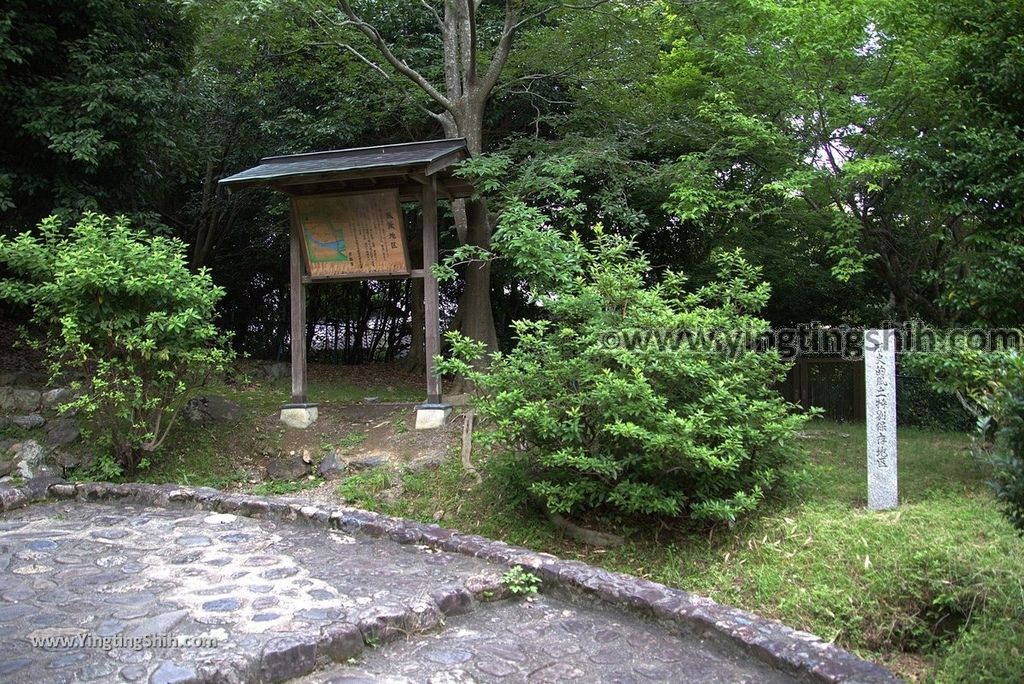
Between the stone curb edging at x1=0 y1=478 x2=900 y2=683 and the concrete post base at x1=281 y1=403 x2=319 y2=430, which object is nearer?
the stone curb edging at x1=0 y1=478 x2=900 y2=683

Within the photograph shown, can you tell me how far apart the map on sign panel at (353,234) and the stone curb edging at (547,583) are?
3.34 m

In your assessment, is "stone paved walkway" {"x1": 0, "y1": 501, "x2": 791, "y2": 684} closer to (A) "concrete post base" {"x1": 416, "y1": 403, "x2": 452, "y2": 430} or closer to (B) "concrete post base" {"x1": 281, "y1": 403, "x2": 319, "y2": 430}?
(A) "concrete post base" {"x1": 416, "y1": 403, "x2": 452, "y2": 430}

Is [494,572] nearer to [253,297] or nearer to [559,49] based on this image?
[559,49]

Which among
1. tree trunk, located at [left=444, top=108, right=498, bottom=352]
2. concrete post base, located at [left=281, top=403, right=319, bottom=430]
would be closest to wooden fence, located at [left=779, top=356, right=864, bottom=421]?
tree trunk, located at [left=444, top=108, right=498, bottom=352]

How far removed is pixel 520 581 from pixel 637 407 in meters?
1.43

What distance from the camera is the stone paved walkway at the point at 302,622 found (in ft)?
11.7

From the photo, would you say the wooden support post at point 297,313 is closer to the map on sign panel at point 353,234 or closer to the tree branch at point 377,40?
the map on sign panel at point 353,234

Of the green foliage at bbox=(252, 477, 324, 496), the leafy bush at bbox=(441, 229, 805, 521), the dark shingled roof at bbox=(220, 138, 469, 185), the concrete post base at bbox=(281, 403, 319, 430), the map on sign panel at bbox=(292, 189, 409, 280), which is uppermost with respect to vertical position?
the dark shingled roof at bbox=(220, 138, 469, 185)

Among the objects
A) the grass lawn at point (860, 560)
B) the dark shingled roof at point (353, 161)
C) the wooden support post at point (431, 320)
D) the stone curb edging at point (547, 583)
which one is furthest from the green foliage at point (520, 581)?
the dark shingled roof at point (353, 161)

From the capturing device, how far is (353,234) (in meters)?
9.27

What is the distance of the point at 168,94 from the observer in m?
10.4

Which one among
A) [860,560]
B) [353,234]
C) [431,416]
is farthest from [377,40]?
[860,560]

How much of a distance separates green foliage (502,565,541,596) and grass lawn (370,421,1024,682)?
761 millimetres

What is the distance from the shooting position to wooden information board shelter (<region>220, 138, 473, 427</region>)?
28.8 ft
